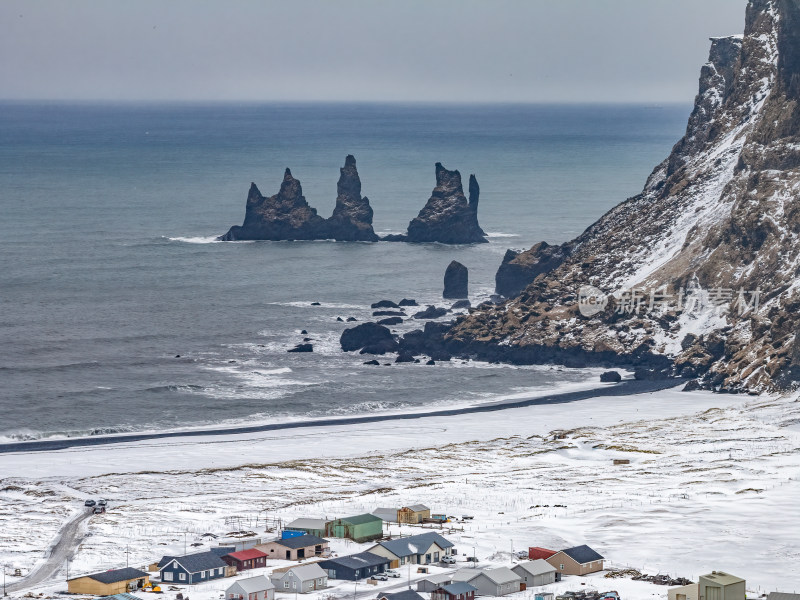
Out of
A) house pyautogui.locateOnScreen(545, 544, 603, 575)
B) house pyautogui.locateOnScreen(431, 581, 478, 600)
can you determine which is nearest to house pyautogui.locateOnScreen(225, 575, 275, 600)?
house pyautogui.locateOnScreen(431, 581, 478, 600)

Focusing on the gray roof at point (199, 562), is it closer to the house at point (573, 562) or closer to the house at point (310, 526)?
the house at point (310, 526)

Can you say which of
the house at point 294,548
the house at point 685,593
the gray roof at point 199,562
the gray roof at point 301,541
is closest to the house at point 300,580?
the gray roof at point 199,562

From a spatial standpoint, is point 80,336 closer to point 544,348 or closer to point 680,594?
point 544,348

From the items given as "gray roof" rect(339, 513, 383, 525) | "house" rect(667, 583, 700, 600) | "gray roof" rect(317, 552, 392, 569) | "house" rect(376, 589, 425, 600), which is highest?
"house" rect(667, 583, 700, 600)

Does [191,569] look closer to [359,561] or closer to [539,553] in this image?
[359,561]

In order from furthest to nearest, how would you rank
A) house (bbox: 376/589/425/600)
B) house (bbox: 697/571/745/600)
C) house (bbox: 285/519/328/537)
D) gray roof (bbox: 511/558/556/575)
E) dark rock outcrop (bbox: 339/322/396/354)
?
dark rock outcrop (bbox: 339/322/396/354) → house (bbox: 285/519/328/537) → gray roof (bbox: 511/558/556/575) → house (bbox: 376/589/425/600) → house (bbox: 697/571/745/600)

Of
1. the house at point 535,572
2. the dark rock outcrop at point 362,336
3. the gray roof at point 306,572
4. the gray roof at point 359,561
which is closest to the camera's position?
the gray roof at point 306,572

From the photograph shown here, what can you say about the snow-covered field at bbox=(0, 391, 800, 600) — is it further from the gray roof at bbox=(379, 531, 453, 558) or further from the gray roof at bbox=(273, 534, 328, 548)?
the gray roof at bbox=(379, 531, 453, 558)
